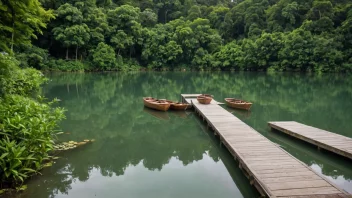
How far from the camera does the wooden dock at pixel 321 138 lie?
7.03 m

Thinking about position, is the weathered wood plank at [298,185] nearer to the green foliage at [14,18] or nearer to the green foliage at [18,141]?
the green foliage at [18,141]

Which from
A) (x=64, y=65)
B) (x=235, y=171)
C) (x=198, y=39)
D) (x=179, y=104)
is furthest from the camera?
(x=198, y=39)

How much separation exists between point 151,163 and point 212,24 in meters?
47.4

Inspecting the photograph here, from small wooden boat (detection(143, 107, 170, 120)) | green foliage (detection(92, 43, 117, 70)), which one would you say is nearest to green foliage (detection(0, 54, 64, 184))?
small wooden boat (detection(143, 107, 170, 120))

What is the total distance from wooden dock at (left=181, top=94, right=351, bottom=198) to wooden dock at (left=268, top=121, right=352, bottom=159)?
55.1 inches

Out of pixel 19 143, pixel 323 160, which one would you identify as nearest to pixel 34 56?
pixel 19 143

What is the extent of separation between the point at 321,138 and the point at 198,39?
125ft

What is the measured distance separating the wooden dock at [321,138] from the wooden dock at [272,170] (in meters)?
1.40

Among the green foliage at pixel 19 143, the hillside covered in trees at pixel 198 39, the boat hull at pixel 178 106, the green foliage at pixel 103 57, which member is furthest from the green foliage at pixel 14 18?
the green foliage at pixel 103 57

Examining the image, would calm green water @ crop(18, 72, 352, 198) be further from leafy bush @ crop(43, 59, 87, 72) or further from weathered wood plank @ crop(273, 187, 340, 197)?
leafy bush @ crop(43, 59, 87, 72)

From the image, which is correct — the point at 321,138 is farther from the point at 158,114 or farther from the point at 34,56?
the point at 34,56

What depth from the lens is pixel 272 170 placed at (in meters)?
5.44

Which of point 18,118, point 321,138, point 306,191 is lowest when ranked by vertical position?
point 306,191

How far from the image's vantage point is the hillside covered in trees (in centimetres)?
3556
